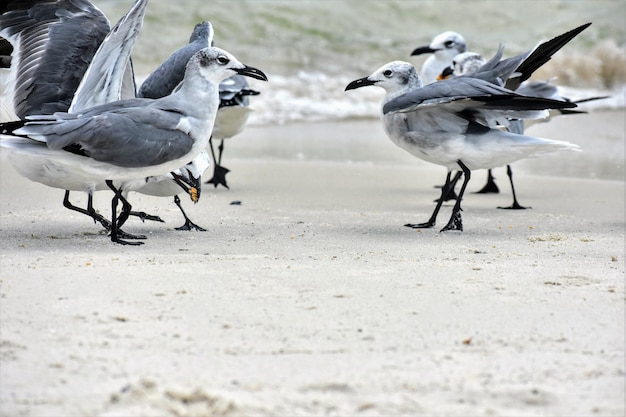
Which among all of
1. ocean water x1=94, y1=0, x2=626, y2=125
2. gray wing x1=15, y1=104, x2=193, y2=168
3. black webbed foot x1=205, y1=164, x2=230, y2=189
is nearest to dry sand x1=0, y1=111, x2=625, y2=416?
gray wing x1=15, y1=104, x2=193, y2=168

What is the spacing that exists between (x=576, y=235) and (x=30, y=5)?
382 cm

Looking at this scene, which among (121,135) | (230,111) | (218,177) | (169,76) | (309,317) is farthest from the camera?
(230,111)

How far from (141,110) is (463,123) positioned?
6.64ft

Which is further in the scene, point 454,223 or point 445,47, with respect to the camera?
point 445,47

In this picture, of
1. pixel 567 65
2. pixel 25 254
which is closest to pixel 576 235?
pixel 25 254

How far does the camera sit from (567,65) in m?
17.1

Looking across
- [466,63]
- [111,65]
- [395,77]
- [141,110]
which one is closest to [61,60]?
[111,65]

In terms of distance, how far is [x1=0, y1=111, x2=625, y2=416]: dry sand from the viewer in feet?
9.64

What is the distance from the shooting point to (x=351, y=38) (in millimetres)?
20484

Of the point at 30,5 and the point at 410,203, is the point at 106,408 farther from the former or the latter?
the point at 410,203

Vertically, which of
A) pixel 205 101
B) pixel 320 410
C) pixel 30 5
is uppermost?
pixel 30 5

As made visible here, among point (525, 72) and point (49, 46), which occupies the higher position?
point (49, 46)

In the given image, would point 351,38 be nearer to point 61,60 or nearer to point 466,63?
point 466,63

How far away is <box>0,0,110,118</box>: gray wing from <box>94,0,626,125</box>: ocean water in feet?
21.7
